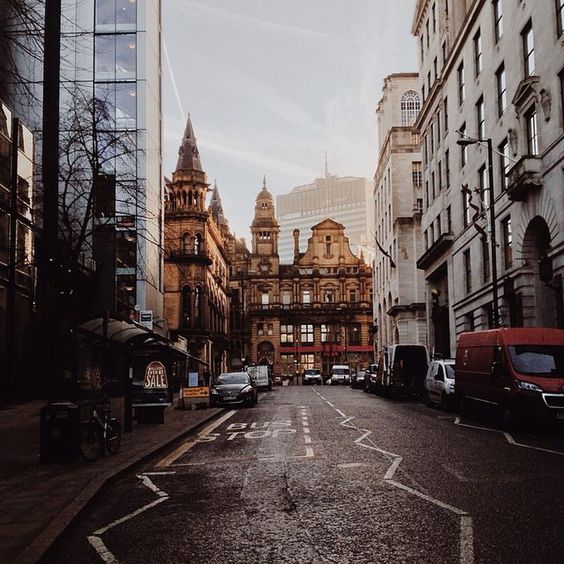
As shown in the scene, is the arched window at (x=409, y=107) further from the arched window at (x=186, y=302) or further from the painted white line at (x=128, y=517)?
the painted white line at (x=128, y=517)

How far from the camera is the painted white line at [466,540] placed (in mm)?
6164

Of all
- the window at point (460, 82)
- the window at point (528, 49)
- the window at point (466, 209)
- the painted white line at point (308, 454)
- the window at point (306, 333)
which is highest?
the window at point (460, 82)

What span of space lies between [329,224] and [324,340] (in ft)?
56.4

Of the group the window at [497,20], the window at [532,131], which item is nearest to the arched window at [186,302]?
the window at [497,20]

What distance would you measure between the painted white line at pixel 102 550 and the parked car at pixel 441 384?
20623 mm

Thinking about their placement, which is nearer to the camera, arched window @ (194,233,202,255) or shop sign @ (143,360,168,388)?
shop sign @ (143,360,168,388)

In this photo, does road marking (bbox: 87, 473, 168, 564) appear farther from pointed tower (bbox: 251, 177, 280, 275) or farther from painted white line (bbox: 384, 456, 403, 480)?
pointed tower (bbox: 251, 177, 280, 275)

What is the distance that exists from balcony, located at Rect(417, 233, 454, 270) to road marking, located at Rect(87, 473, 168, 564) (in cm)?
3692

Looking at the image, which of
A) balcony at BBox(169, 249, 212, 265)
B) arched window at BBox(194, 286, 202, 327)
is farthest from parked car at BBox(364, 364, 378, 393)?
balcony at BBox(169, 249, 212, 265)

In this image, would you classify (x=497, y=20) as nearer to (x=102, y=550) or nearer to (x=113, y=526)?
(x=113, y=526)

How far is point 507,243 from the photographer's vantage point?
35.3 meters

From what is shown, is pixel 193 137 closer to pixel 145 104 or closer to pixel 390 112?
pixel 390 112

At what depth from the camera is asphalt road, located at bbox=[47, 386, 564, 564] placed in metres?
6.61

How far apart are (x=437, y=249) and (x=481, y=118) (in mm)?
11041
